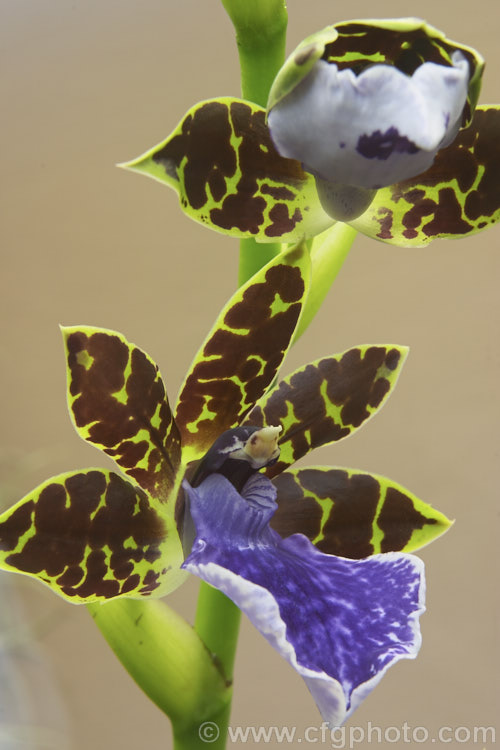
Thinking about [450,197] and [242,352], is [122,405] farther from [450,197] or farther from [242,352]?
[450,197]

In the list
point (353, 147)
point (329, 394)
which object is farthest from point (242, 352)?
point (353, 147)

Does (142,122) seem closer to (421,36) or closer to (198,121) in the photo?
(198,121)

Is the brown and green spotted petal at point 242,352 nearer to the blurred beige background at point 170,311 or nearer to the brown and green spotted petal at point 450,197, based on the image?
the brown and green spotted petal at point 450,197

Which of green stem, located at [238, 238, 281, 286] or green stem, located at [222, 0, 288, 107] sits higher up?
green stem, located at [222, 0, 288, 107]

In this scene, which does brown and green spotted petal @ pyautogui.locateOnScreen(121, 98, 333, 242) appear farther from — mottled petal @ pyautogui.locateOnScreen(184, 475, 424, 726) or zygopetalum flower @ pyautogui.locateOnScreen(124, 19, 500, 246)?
mottled petal @ pyautogui.locateOnScreen(184, 475, 424, 726)

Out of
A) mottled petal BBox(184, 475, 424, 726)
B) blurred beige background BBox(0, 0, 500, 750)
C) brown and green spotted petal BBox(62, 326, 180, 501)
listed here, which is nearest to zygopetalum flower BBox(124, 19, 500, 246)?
brown and green spotted petal BBox(62, 326, 180, 501)

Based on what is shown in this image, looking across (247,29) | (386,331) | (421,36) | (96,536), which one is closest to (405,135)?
(421,36)
